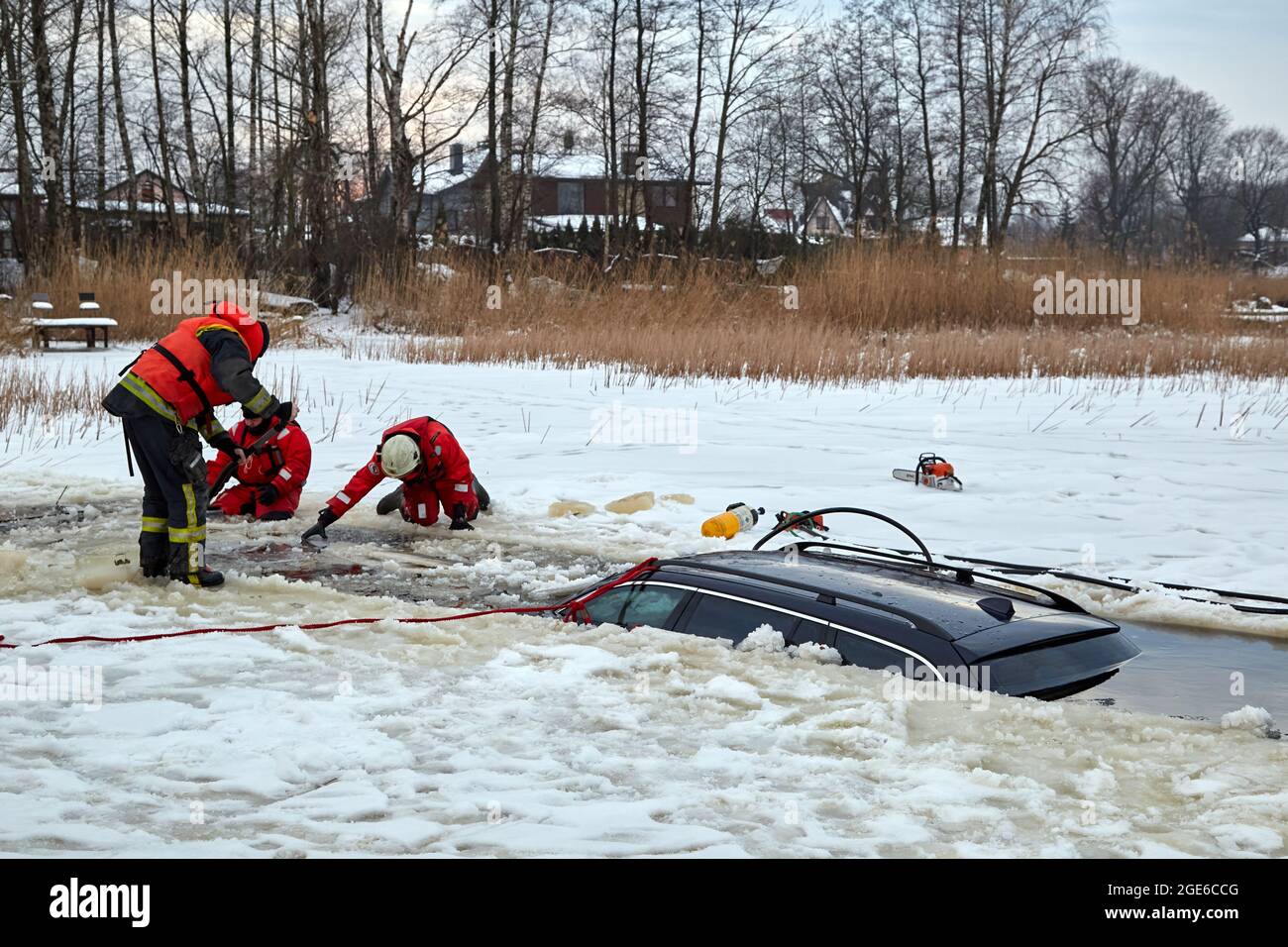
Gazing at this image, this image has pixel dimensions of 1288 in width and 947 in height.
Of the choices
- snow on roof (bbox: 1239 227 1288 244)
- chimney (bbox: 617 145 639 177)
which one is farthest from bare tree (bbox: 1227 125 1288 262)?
chimney (bbox: 617 145 639 177)

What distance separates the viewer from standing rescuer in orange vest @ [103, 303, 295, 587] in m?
5.95

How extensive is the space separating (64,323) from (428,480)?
11.5 meters

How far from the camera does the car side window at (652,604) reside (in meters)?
4.86

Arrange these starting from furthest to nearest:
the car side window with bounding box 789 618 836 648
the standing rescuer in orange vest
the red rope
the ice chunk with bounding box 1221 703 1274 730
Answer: the standing rescuer in orange vest < the red rope < the car side window with bounding box 789 618 836 648 < the ice chunk with bounding box 1221 703 1274 730

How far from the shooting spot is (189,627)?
5.25 metres

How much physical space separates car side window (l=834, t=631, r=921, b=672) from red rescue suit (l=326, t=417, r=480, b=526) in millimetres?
3572

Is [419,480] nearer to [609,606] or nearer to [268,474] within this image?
[268,474]

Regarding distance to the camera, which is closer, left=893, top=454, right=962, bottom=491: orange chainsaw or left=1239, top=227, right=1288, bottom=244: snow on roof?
left=893, top=454, right=962, bottom=491: orange chainsaw

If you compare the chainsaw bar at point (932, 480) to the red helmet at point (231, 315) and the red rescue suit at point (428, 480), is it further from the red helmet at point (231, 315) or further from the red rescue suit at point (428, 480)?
the red helmet at point (231, 315)

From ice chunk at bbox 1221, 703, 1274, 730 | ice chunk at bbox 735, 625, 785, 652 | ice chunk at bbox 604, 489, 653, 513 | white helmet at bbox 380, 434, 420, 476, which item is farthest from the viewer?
ice chunk at bbox 604, 489, 653, 513

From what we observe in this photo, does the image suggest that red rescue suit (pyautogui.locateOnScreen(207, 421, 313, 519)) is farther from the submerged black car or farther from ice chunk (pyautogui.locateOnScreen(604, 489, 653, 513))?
the submerged black car

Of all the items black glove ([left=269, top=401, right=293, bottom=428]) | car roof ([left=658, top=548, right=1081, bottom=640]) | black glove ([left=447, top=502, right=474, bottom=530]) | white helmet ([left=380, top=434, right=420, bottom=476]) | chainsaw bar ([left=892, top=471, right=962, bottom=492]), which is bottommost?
black glove ([left=447, top=502, right=474, bottom=530])
